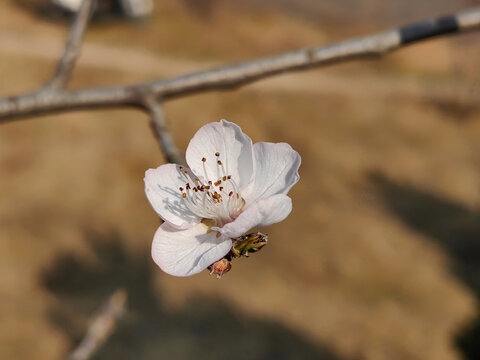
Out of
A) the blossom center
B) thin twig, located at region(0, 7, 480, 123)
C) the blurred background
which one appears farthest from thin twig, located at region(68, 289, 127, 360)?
the blurred background

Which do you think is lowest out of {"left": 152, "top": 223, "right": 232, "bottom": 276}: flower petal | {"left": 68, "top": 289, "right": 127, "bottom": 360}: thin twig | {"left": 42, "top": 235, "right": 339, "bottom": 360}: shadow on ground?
{"left": 42, "top": 235, "right": 339, "bottom": 360}: shadow on ground

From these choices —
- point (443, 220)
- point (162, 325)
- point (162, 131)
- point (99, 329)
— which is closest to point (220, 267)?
point (162, 131)

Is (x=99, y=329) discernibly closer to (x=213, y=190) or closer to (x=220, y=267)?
(x=213, y=190)

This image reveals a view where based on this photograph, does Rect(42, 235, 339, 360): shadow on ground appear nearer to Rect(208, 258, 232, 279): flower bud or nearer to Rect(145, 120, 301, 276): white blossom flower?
Rect(145, 120, 301, 276): white blossom flower

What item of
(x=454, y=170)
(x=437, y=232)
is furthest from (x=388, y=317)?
(x=454, y=170)

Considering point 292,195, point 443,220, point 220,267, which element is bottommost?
point 443,220
